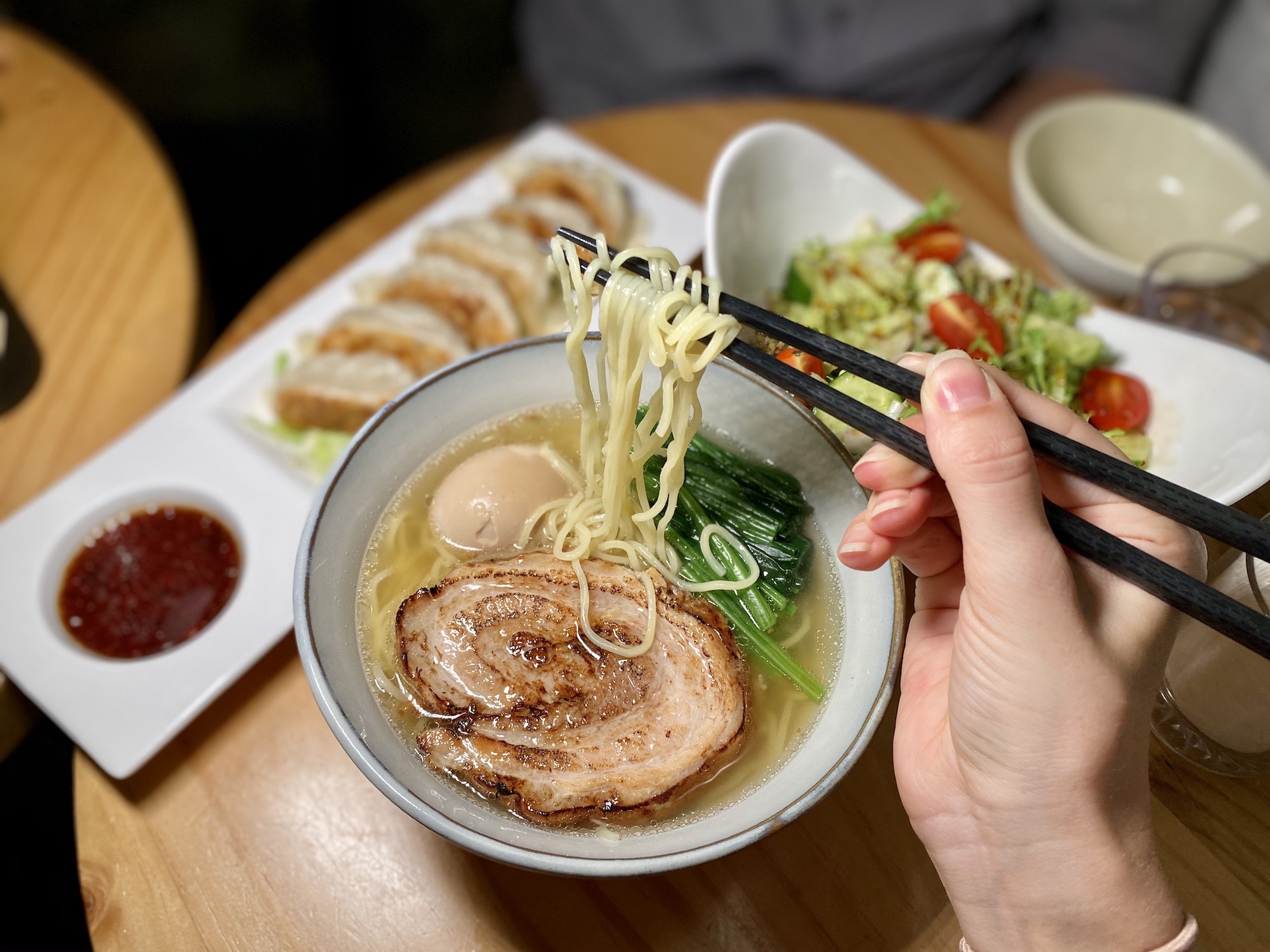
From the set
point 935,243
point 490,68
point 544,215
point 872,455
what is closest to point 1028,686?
point 872,455

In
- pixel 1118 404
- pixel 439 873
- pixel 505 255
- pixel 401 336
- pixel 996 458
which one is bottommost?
pixel 439 873

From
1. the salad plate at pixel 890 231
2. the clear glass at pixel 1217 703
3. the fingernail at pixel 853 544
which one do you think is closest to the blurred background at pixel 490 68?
the salad plate at pixel 890 231

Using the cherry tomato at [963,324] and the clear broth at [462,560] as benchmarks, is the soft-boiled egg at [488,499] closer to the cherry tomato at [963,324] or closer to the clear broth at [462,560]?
the clear broth at [462,560]

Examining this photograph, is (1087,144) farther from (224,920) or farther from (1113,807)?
(224,920)

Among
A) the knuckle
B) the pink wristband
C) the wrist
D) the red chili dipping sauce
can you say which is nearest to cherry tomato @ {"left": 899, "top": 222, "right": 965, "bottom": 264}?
the knuckle

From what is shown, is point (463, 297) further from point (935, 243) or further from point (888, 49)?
point (888, 49)

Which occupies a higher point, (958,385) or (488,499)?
(958,385)

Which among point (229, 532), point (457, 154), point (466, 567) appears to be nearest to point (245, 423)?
point (229, 532)
